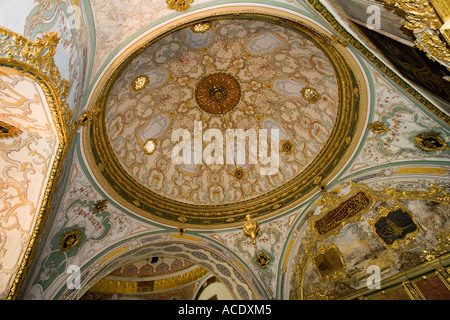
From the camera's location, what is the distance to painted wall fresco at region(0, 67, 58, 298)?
14.2 feet

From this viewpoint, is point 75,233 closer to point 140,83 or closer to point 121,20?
point 140,83

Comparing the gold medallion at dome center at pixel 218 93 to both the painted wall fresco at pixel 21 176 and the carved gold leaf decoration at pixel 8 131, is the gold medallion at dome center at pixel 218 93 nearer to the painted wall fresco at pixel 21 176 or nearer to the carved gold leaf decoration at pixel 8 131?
the painted wall fresco at pixel 21 176

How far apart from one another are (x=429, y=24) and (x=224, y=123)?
300 inches

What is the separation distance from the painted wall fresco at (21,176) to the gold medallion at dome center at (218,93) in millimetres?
5536

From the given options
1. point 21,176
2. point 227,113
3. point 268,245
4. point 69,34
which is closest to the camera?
point 69,34

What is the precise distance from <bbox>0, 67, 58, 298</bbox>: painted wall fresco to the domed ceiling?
2147mm

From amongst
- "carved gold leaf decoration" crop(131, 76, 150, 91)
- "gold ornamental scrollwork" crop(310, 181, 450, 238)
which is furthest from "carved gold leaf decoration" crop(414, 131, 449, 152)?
"carved gold leaf decoration" crop(131, 76, 150, 91)

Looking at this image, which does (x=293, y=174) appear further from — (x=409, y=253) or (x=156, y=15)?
(x=156, y=15)

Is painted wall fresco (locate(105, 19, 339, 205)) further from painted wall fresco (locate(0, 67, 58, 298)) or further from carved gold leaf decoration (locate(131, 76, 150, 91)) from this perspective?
painted wall fresco (locate(0, 67, 58, 298))

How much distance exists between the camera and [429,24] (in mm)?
2590

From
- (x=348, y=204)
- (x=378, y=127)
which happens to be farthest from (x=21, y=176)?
(x=348, y=204)

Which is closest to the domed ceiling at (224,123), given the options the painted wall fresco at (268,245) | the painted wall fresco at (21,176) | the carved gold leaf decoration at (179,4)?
the painted wall fresco at (268,245)

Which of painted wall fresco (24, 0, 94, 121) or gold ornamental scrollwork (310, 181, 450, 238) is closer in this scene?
painted wall fresco (24, 0, 94, 121)
